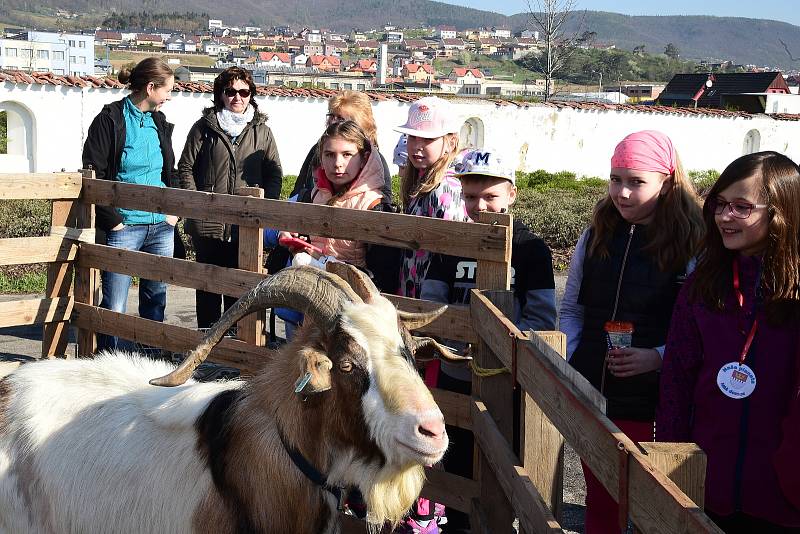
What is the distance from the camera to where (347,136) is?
5074 millimetres

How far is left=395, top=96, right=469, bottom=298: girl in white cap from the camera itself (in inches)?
190

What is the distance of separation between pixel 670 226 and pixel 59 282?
4.55 m

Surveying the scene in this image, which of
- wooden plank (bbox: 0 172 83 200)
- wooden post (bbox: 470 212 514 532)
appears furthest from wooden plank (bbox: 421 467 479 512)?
wooden plank (bbox: 0 172 83 200)

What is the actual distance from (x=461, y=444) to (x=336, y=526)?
129 centimetres

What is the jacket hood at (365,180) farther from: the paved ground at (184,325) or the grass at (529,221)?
the grass at (529,221)

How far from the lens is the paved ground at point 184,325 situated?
5.32 m

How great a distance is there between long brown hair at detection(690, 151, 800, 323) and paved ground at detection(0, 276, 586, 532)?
238 cm

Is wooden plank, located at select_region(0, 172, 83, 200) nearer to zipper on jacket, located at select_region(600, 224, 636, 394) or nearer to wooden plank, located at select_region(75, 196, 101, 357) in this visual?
wooden plank, located at select_region(75, 196, 101, 357)

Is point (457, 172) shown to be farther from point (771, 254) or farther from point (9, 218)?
point (9, 218)

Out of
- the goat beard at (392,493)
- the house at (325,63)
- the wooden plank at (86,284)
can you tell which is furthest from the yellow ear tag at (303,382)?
the house at (325,63)

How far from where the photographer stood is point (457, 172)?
4348 millimetres

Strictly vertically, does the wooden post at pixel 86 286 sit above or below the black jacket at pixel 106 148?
below

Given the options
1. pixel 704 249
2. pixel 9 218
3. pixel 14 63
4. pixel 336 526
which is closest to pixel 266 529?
pixel 336 526

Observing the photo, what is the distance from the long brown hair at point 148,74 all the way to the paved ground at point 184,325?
2180 mm
